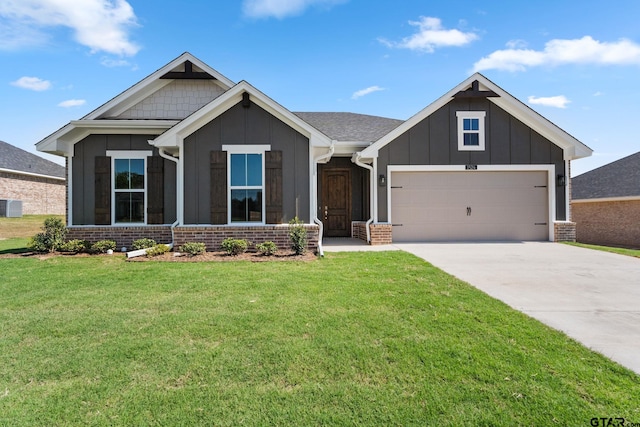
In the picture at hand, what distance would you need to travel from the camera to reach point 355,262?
730 centimetres

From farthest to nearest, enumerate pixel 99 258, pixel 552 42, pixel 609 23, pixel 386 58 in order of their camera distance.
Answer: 1. pixel 386 58
2. pixel 552 42
3. pixel 609 23
4. pixel 99 258

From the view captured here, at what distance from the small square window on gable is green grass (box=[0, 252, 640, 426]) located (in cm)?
744

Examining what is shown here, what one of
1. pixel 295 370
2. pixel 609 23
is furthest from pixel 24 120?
pixel 609 23

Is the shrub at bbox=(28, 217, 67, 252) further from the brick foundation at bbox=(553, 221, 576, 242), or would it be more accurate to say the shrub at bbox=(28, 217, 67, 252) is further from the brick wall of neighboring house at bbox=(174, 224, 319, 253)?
the brick foundation at bbox=(553, 221, 576, 242)

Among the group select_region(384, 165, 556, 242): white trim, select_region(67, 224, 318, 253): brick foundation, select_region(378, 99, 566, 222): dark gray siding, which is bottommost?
select_region(67, 224, 318, 253): brick foundation

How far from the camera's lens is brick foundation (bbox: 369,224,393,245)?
34.6ft

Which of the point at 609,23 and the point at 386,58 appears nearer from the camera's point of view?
the point at 609,23

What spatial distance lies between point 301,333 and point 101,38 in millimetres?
12461

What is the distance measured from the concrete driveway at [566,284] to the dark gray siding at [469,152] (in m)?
2.95

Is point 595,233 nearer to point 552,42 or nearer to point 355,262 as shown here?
point 552,42

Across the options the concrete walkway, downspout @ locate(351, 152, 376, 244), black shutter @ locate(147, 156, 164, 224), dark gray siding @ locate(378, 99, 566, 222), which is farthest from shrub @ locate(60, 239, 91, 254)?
dark gray siding @ locate(378, 99, 566, 222)

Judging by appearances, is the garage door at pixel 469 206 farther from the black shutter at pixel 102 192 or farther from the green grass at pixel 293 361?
the black shutter at pixel 102 192

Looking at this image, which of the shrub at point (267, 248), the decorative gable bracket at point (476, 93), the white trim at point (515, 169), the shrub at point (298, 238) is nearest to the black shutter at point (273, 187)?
the shrub at point (298, 238)

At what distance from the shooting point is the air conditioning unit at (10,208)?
19047mm
